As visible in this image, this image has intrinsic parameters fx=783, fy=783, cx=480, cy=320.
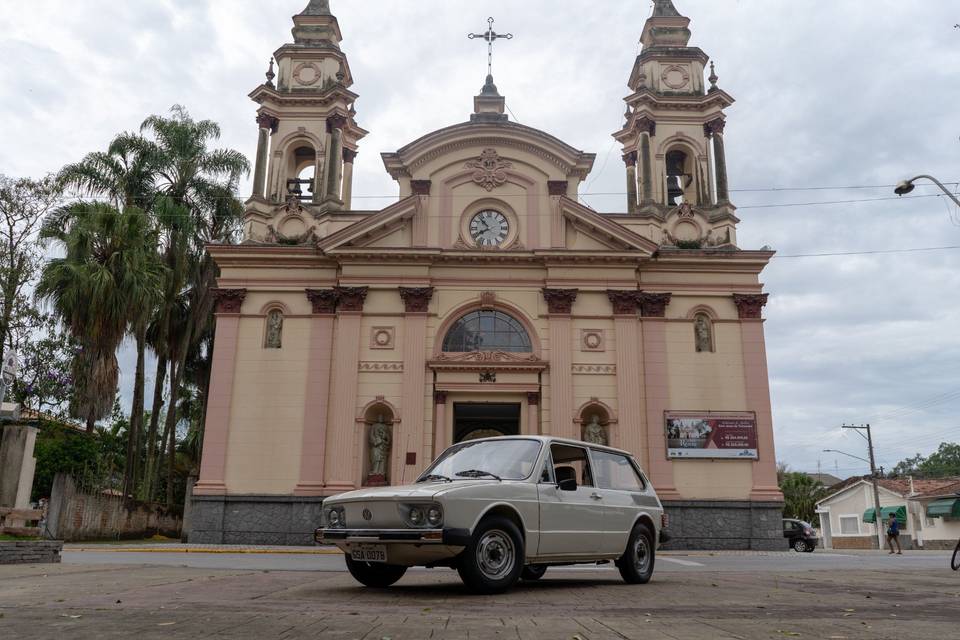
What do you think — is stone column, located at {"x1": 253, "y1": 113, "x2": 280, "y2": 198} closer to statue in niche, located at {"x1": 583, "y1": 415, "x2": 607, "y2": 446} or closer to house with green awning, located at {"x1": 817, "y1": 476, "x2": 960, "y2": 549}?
statue in niche, located at {"x1": 583, "y1": 415, "x2": 607, "y2": 446}

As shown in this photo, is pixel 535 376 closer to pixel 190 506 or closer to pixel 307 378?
pixel 307 378

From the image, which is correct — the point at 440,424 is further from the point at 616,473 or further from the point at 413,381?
the point at 616,473

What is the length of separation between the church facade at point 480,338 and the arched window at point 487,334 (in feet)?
0.22

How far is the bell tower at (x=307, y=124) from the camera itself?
28.4m

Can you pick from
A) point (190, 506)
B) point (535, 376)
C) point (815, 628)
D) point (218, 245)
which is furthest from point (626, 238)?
point (815, 628)

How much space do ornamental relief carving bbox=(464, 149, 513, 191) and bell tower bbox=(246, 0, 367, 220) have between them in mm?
5035

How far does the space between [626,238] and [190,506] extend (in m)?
16.2

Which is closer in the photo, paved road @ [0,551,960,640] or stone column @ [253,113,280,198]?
paved road @ [0,551,960,640]

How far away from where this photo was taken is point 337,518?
7.67 meters

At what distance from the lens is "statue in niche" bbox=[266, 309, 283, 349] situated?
25.8 metres

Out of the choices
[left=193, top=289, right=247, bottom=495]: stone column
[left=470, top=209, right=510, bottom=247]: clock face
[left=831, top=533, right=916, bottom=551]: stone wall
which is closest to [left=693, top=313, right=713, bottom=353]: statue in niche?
[left=470, top=209, right=510, bottom=247]: clock face

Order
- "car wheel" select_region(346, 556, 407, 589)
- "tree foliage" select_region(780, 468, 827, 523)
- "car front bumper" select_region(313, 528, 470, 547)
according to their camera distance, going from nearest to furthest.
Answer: "car front bumper" select_region(313, 528, 470, 547) → "car wheel" select_region(346, 556, 407, 589) → "tree foliage" select_region(780, 468, 827, 523)

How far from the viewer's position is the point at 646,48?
1192 inches

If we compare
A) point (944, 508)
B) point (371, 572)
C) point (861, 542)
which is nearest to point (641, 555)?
point (371, 572)
